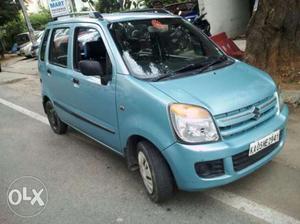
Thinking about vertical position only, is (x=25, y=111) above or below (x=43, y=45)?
below

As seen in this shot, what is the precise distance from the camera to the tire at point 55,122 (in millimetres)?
6148

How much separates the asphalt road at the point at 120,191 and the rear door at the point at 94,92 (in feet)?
1.43

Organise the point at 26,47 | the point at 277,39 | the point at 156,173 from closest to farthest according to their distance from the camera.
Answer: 1. the point at 156,173
2. the point at 277,39
3. the point at 26,47

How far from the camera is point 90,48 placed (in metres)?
4.62

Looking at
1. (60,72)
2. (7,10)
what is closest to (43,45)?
(60,72)

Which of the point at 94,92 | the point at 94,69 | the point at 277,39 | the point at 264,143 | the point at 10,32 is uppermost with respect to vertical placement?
the point at 94,69

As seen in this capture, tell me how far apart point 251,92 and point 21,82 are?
35.3 feet

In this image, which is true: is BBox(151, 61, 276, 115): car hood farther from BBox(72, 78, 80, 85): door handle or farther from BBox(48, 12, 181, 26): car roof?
BBox(72, 78, 80, 85): door handle

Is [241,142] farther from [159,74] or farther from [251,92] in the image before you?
[159,74]

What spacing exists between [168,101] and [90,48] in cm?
165

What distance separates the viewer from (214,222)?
3.36 meters

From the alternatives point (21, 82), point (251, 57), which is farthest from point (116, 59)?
point (21, 82)

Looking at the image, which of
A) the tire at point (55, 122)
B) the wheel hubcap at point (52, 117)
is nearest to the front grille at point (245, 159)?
the tire at point (55, 122)

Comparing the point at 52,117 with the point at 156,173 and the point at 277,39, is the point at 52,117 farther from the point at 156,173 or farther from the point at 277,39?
the point at 277,39
